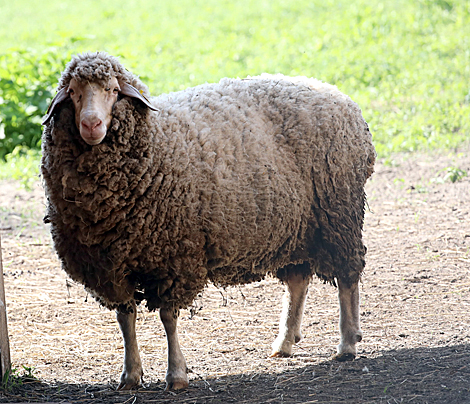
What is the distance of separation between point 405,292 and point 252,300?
131cm

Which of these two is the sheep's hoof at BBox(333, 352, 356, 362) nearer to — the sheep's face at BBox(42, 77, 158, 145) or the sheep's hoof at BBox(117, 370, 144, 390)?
the sheep's hoof at BBox(117, 370, 144, 390)

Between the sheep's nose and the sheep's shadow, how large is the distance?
1.58m

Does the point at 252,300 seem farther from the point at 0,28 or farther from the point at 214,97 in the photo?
the point at 0,28

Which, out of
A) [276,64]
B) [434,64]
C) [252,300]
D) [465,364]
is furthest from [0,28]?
[465,364]

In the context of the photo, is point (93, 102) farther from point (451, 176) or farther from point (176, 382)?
point (451, 176)

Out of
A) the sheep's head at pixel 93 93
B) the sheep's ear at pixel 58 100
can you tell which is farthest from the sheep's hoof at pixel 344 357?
the sheep's ear at pixel 58 100

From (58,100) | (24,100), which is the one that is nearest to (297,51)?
(24,100)

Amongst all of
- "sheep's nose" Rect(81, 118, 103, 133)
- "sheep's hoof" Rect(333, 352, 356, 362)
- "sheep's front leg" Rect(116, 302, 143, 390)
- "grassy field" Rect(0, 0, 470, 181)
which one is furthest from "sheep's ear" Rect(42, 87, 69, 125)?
"grassy field" Rect(0, 0, 470, 181)

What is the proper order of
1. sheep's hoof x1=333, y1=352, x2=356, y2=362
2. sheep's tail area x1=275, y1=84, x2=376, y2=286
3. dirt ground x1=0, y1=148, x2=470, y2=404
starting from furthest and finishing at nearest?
1. sheep's tail area x1=275, y1=84, x2=376, y2=286
2. sheep's hoof x1=333, y1=352, x2=356, y2=362
3. dirt ground x1=0, y1=148, x2=470, y2=404

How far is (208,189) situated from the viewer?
372 cm

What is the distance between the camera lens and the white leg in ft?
14.4

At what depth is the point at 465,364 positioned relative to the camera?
3.65 meters

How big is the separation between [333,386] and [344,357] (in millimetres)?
575

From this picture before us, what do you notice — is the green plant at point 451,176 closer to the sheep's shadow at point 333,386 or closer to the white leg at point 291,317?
the white leg at point 291,317
